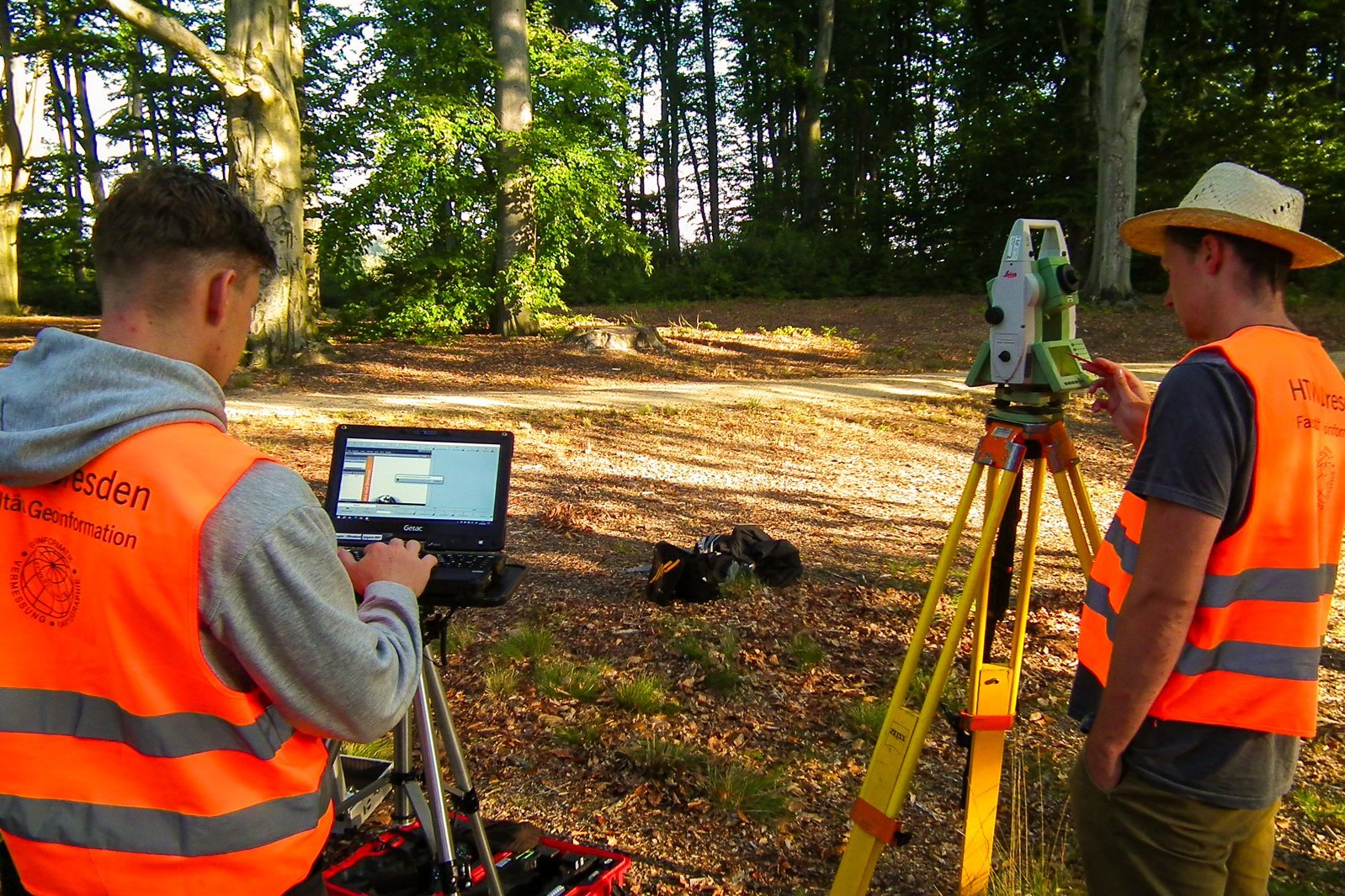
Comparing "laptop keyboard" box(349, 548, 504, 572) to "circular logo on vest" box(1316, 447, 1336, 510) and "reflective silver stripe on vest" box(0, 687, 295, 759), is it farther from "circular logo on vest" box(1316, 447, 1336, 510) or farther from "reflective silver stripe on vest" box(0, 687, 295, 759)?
"circular logo on vest" box(1316, 447, 1336, 510)

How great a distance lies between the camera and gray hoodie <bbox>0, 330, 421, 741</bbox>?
139cm

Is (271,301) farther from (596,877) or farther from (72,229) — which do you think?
(72,229)

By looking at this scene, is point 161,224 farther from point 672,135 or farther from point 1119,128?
point 672,135

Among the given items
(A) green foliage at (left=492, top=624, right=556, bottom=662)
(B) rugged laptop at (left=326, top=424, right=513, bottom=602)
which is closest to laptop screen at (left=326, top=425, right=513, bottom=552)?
(B) rugged laptop at (left=326, top=424, right=513, bottom=602)

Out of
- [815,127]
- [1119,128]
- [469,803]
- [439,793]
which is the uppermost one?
[815,127]

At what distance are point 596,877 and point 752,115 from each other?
4051 cm

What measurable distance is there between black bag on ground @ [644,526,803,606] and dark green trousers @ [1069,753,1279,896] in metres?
3.32

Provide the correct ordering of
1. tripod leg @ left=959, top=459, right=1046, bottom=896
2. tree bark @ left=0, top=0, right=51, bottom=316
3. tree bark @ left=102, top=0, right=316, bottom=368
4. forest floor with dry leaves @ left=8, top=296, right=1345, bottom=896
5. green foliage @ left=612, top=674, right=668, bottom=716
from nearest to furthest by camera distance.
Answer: tripod leg @ left=959, top=459, right=1046, bottom=896 < forest floor with dry leaves @ left=8, top=296, right=1345, bottom=896 < green foliage @ left=612, top=674, right=668, bottom=716 < tree bark @ left=102, top=0, right=316, bottom=368 < tree bark @ left=0, top=0, right=51, bottom=316

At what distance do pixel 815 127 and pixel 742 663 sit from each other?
30519 millimetres

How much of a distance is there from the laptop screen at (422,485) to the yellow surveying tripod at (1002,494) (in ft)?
4.02

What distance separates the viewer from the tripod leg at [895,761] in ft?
8.46

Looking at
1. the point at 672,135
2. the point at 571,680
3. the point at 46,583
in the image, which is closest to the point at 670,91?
the point at 672,135

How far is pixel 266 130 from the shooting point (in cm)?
1191

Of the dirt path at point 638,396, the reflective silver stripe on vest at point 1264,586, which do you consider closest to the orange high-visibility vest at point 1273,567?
the reflective silver stripe on vest at point 1264,586
